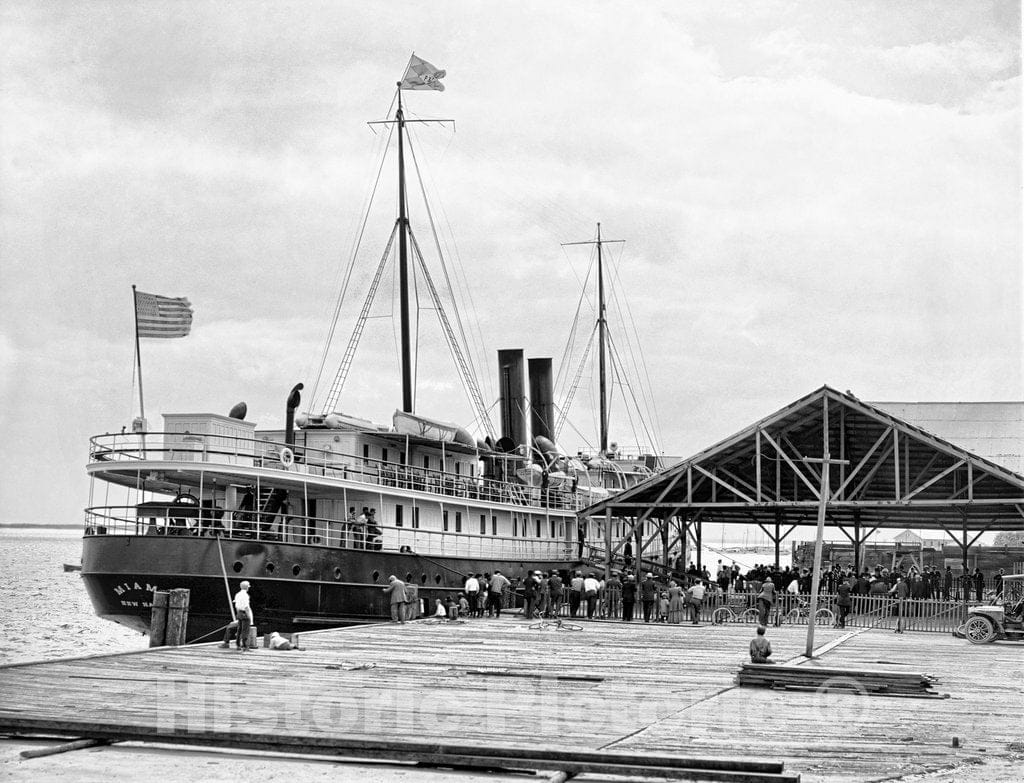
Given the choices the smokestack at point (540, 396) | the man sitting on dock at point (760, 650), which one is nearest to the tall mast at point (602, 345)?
the smokestack at point (540, 396)

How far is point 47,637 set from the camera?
48.1 m

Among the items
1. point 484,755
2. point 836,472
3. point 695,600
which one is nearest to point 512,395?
point 836,472

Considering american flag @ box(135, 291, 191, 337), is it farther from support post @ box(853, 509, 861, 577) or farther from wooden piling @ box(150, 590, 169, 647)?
support post @ box(853, 509, 861, 577)

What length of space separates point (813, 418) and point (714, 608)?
19.8 feet

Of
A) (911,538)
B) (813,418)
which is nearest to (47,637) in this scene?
(813,418)

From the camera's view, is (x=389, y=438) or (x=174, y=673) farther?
(x=389, y=438)

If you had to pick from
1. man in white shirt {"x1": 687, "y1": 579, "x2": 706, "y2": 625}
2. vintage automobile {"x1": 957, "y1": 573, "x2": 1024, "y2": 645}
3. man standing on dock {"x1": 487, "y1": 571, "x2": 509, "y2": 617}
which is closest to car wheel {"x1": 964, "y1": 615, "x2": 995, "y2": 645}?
vintage automobile {"x1": 957, "y1": 573, "x2": 1024, "y2": 645}

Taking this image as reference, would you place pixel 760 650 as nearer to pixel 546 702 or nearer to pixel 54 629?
pixel 546 702

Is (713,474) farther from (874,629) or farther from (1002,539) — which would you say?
(1002,539)

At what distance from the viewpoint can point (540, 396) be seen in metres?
54.3

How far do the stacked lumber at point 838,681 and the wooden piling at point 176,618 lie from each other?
35.9 feet

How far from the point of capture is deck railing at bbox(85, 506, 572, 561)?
28.7 meters

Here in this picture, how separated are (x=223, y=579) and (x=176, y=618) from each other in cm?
528

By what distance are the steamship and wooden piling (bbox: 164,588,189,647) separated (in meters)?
4.40
